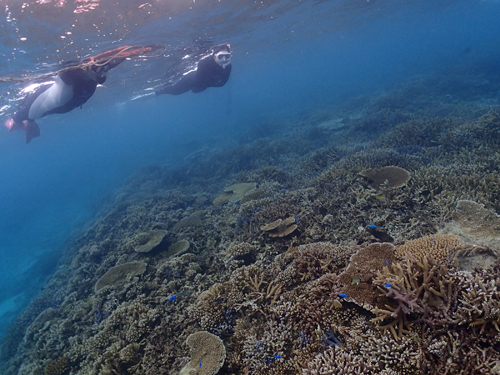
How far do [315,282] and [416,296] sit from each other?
170 cm

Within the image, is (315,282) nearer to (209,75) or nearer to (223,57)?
(223,57)

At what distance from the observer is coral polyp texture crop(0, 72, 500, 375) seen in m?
3.29

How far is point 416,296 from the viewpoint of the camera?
338 cm

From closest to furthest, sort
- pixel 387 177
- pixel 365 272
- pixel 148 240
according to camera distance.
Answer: pixel 365 272 → pixel 387 177 → pixel 148 240

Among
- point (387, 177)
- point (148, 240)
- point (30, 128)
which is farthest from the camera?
point (30, 128)

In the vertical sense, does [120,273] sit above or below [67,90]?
below

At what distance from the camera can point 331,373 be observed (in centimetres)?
330

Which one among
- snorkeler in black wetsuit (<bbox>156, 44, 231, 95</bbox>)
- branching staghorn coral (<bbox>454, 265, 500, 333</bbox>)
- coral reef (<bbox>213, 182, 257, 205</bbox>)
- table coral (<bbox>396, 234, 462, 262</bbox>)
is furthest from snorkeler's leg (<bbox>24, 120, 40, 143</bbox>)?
branching staghorn coral (<bbox>454, 265, 500, 333</bbox>)

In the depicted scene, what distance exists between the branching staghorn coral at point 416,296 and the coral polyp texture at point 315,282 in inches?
0.7

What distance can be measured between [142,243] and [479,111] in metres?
21.7

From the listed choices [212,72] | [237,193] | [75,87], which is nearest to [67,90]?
[75,87]

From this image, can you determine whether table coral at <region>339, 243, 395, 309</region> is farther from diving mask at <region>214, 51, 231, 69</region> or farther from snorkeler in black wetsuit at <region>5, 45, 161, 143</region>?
diving mask at <region>214, 51, 231, 69</region>

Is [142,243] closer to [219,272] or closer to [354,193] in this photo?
[219,272]

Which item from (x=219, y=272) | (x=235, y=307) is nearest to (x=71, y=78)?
(x=219, y=272)
